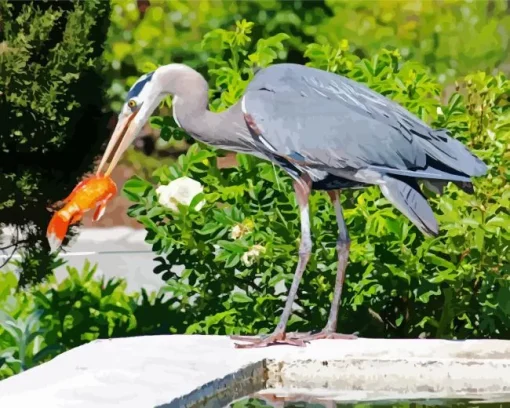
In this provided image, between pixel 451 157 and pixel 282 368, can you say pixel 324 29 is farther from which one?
pixel 282 368

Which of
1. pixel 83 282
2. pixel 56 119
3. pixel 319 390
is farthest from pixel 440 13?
pixel 319 390

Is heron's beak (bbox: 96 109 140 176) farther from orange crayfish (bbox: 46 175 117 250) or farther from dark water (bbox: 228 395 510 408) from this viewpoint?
dark water (bbox: 228 395 510 408)

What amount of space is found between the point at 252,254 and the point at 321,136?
3.18ft

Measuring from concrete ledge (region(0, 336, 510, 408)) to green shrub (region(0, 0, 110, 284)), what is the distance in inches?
53.4

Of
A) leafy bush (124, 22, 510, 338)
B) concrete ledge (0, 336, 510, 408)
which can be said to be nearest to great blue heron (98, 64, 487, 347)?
concrete ledge (0, 336, 510, 408)

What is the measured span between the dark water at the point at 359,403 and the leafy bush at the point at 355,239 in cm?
135

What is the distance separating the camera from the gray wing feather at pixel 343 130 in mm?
6230

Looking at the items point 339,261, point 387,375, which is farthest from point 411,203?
point 387,375

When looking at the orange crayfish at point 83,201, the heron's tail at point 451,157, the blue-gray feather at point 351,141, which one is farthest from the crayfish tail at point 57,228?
the heron's tail at point 451,157

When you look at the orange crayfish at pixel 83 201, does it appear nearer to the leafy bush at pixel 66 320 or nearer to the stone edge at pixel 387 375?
the leafy bush at pixel 66 320

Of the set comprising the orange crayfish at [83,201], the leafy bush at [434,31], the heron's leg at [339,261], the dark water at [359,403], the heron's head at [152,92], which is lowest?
the dark water at [359,403]

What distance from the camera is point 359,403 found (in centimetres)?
562

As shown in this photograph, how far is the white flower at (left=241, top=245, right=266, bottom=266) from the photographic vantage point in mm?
6950

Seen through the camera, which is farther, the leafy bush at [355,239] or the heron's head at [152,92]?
the leafy bush at [355,239]
